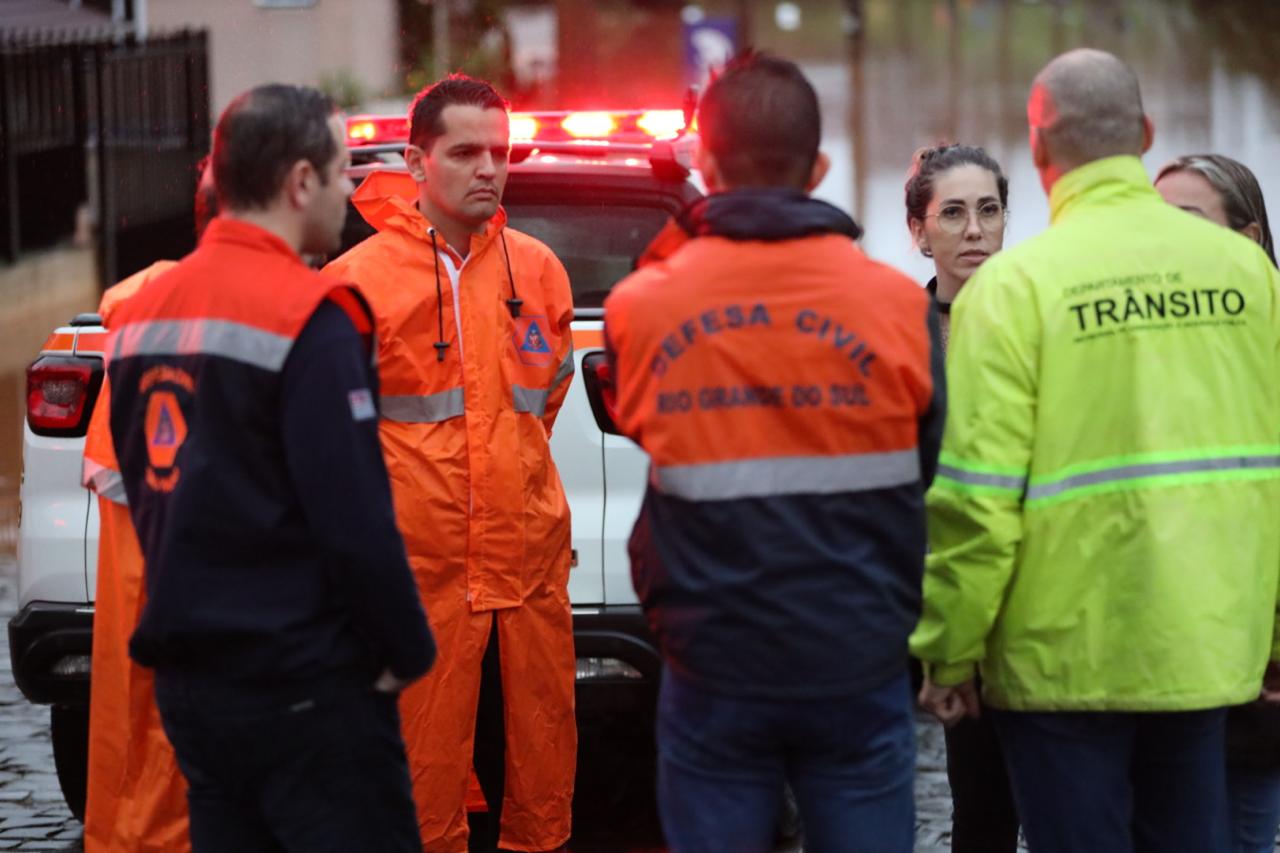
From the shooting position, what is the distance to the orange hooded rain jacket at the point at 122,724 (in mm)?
4098

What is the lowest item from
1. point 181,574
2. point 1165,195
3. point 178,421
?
point 181,574

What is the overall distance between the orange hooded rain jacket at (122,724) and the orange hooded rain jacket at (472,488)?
2.02 feet

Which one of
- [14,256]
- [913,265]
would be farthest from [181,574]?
[913,265]

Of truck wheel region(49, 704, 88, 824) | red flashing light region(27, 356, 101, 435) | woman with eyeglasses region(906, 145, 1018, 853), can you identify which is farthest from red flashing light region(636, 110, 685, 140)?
truck wheel region(49, 704, 88, 824)

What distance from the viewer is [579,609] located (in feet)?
16.7

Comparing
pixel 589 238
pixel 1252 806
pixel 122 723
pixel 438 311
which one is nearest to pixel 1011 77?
pixel 589 238

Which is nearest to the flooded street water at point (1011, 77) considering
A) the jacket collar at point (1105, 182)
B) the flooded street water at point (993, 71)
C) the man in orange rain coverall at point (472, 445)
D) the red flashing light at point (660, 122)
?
the flooded street water at point (993, 71)

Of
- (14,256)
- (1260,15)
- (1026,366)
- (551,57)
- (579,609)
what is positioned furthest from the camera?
(1260,15)

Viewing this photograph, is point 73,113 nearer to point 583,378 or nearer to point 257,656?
point 583,378

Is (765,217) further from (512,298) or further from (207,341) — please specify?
(512,298)

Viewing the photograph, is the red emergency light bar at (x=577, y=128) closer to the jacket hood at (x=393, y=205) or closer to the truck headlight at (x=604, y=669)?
the jacket hood at (x=393, y=205)

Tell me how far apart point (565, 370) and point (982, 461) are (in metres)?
1.58

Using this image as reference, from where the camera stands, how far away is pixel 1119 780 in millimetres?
3568

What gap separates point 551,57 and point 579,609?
25.0m
